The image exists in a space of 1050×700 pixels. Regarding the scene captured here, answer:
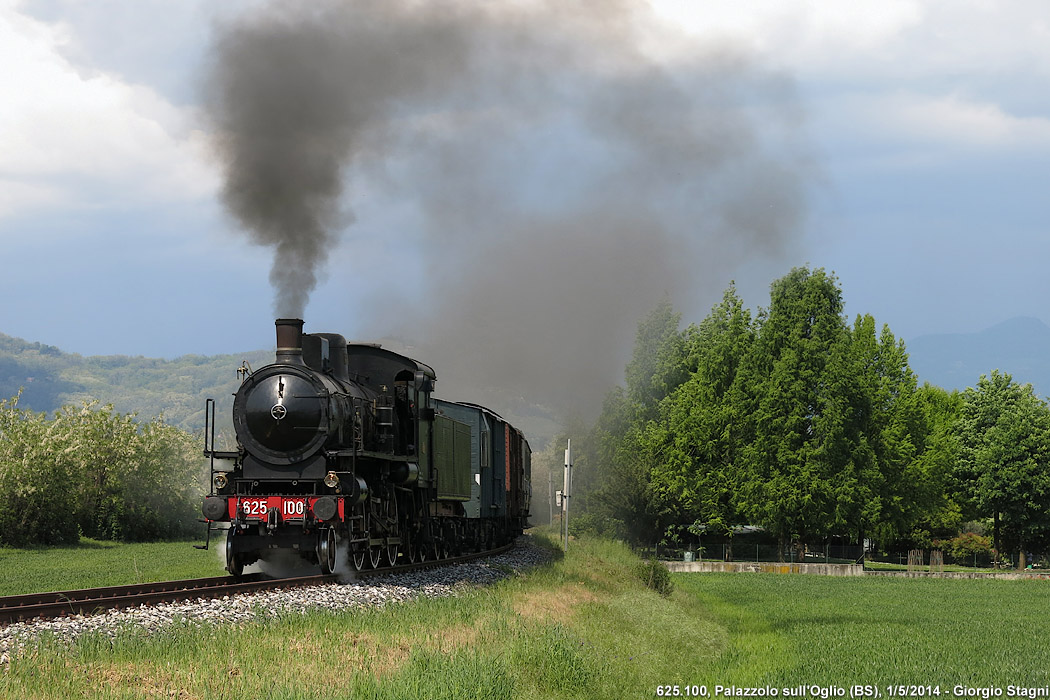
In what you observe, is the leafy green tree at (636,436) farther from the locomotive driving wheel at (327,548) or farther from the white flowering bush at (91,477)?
the locomotive driving wheel at (327,548)

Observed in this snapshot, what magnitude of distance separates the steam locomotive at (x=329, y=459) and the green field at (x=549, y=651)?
245 cm

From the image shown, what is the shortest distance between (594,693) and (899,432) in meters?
39.0

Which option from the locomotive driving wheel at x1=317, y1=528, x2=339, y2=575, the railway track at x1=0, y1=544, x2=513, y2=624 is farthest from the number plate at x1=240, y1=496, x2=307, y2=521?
the railway track at x1=0, y1=544, x2=513, y2=624

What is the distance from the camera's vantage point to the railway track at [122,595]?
12.5 metres

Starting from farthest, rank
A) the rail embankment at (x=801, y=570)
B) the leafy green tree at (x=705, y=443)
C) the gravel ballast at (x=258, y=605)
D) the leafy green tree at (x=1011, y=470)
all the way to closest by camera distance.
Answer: the leafy green tree at (x=1011, y=470), the leafy green tree at (x=705, y=443), the rail embankment at (x=801, y=570), the gravel ballast at (x=258, y=605)

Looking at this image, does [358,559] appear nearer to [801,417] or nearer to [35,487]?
[35,487]

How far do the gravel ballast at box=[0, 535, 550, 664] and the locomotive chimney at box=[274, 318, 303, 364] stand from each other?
4.05m

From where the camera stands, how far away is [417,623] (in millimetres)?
13422

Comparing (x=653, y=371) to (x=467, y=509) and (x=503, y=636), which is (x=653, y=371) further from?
(x=503, y=636)

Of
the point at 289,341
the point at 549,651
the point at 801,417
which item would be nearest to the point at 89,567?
the point at 289,341

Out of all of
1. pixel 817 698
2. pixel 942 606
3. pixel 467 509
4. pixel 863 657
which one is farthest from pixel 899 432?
pixel 817 698

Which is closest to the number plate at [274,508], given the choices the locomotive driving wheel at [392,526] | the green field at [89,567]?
the locomotive driving wheel at [392,526]

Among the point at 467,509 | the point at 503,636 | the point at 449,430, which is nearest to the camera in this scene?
the point at 503,636

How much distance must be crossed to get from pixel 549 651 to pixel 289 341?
891 cm
